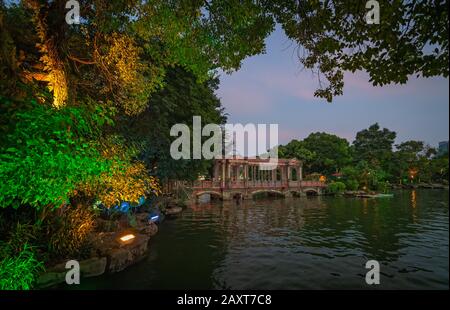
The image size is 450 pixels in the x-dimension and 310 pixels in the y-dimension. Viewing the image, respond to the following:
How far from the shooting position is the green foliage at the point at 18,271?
4.79 meters

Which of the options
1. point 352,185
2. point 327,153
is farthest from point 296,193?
point 327,153

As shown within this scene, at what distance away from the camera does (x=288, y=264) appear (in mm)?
8844

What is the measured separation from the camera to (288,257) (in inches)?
380

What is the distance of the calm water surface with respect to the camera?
7230mm

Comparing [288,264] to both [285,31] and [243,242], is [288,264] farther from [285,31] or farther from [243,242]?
[285,31]

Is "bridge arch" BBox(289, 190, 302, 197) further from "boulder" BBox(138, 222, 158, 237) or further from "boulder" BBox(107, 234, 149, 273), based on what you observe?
"boulder" BBox(107, 234, 149, 273)

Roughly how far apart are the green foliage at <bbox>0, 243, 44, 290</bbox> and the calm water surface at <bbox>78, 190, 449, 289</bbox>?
1468mm

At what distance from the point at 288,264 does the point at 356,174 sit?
42772 millimetres

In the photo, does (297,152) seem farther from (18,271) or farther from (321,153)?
(18,271)

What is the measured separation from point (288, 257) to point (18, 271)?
25.9 feet

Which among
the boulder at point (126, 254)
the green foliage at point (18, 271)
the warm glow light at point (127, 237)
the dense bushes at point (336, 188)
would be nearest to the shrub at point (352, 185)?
the dense bushes at point (336, 188)

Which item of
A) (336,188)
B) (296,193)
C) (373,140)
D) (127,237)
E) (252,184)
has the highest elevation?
(373,140)

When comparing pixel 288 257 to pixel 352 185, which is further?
pixel 352 185
